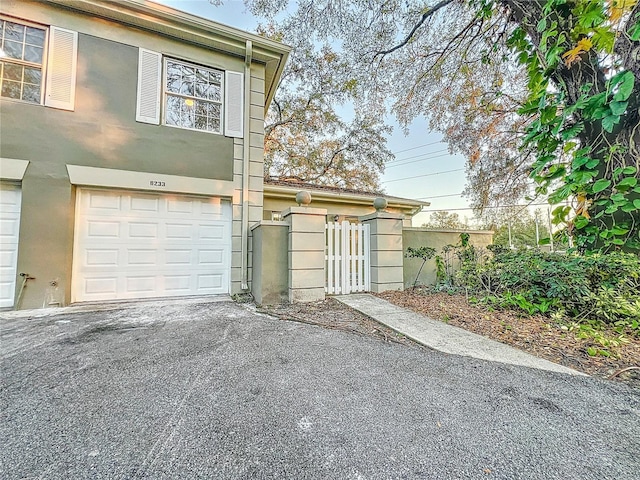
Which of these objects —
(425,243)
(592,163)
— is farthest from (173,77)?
(592,163)

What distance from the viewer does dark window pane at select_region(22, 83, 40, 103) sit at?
14.3 feet

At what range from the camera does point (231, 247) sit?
5379 mm

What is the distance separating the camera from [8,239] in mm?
4207

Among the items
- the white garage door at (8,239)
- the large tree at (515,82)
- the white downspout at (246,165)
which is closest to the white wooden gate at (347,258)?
the white downspout at (246,165)

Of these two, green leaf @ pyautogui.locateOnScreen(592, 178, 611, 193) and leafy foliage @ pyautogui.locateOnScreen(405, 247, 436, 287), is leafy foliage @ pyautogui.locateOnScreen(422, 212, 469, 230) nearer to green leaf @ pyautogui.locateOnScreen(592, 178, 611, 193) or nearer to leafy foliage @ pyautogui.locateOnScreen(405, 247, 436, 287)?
leafy foliage @ pyautogui.locateOnScreen(405, 247, 436, 287)

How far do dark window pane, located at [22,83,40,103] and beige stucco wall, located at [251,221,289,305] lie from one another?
4064 millimetres

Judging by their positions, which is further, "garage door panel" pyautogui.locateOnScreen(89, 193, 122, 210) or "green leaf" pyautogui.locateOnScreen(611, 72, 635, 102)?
"garage door panel" pyautogui.locateOnScreen(89, 193, 122, 210)

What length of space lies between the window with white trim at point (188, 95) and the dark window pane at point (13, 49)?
1670mm

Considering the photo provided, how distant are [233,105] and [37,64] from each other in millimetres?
3035

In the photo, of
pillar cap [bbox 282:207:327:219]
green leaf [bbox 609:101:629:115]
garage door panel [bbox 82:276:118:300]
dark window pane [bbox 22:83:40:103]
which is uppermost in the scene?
dark window pane [bbox 22:83:40:103]

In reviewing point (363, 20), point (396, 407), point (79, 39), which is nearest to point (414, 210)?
point (363, 20)

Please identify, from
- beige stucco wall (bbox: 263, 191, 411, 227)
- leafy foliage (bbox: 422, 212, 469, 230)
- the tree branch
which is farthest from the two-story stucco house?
leafy foliage (bbox: 422, 212, 469, 230)

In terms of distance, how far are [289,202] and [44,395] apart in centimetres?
632

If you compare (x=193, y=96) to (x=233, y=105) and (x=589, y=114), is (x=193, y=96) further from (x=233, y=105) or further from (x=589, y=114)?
(x=589, y=114)
